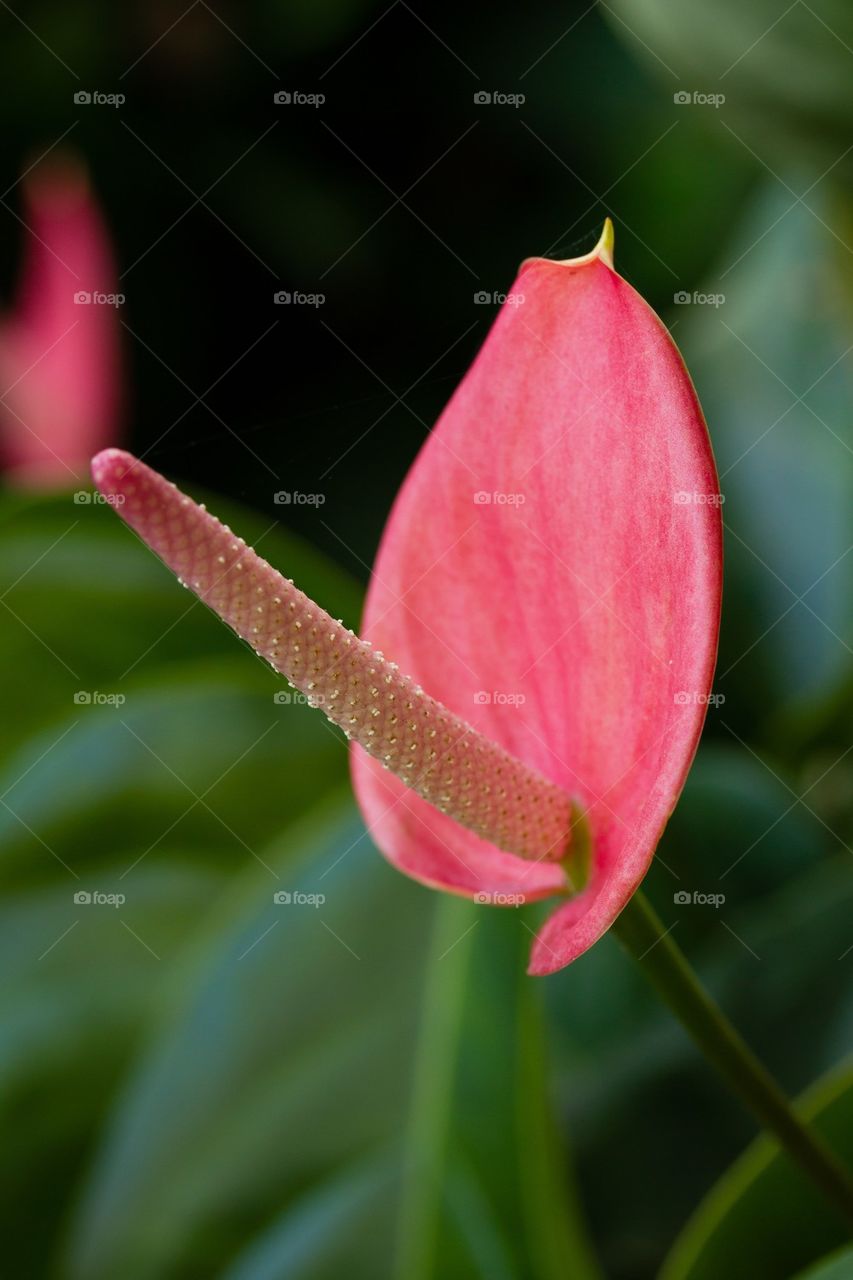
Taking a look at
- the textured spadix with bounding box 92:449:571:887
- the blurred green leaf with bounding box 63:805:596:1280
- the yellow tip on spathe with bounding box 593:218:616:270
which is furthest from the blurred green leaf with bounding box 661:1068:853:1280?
the yellow tip on spathe with bounding box 593:218:616:270

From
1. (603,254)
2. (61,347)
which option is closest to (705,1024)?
(603,254)

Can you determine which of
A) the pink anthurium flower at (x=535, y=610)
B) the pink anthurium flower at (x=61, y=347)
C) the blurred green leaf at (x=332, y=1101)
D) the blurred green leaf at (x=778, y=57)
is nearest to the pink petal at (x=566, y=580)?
the pink anthurium flower at (x=535, y=610)

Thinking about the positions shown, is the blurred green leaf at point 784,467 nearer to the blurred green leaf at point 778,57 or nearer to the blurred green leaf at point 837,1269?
the blurred green leaf at point 778,57

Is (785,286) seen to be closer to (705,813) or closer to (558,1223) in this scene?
(705,813)

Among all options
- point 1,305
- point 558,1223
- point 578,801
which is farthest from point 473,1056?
point 1,305

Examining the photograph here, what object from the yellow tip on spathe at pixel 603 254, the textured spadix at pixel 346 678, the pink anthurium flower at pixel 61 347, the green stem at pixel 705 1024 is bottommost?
the green stem at pixel 705 1024

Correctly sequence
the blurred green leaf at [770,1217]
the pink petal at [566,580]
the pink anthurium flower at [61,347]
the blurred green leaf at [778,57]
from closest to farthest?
the pink petal at [566,580] → the blurred green leaf at [770,1217] → the blurred green leaf at [778,57] → the pink anthurium flower at [61,347]
